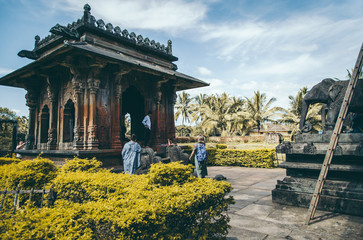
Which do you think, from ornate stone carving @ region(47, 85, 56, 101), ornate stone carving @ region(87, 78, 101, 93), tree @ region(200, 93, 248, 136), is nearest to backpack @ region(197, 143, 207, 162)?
ornate stone carving @ region(87, 78, 101, 93)

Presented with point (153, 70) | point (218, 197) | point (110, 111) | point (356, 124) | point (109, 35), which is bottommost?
point (218, 197)

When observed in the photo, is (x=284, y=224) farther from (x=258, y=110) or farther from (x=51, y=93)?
(x=258, y=110)

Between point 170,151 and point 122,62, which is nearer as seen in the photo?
point 122,62

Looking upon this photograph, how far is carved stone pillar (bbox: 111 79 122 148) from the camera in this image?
29.4 ft

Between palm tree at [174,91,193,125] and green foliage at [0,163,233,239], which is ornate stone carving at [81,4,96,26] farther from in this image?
palm tree at [174,91,193,125]

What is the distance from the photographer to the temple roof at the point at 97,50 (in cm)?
806

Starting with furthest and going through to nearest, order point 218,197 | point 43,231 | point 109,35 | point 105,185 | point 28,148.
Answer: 1. point 28,148
2. point 109,35
3. point 105,185
4. point 218,197
5. point 43,231

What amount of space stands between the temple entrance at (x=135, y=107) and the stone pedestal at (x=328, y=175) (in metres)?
8.66

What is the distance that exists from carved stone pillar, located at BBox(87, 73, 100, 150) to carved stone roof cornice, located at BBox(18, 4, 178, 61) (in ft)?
6.65

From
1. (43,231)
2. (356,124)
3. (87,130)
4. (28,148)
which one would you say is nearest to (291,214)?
(356,124)

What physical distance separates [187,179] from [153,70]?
669cm

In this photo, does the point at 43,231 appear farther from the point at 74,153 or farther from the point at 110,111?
the point at 110,111

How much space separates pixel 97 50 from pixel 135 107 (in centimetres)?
596

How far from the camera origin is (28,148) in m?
11.5
